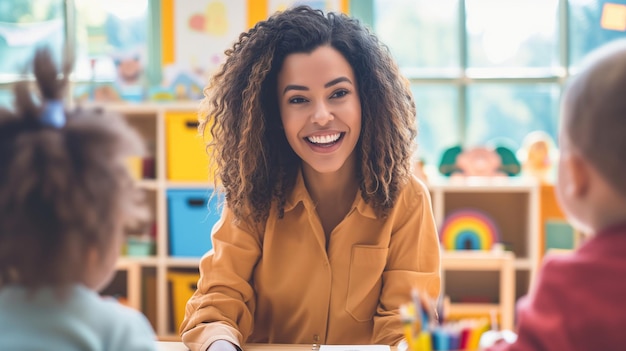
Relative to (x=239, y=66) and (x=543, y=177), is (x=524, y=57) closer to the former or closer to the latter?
(x=543, y=177)

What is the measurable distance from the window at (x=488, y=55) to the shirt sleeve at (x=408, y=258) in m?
2.11

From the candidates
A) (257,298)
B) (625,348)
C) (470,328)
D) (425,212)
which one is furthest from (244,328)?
(625,348)

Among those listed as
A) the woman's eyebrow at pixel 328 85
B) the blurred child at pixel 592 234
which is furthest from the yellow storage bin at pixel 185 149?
the blurred child at pixel 592 234

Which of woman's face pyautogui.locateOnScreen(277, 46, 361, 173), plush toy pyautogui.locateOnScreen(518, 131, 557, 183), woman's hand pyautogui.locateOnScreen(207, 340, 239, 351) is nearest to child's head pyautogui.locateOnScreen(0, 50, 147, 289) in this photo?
woman's hand pyautogui.locateOnScreen(207, 340, 239, 351)

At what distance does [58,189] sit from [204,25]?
9.96 ft

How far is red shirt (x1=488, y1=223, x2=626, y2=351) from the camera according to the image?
0.77 meters

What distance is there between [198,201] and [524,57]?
179 cm

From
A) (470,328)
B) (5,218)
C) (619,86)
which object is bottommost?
(470,328)

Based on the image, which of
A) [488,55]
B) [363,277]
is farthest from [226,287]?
[488,55]

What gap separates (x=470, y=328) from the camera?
2.78 feet

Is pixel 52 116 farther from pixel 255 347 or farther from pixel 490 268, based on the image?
pixel 490 268

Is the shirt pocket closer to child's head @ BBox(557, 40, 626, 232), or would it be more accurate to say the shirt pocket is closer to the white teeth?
the white teeth

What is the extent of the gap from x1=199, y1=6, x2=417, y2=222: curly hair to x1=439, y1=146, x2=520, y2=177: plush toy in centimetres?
188

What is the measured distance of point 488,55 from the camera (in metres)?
3.65
